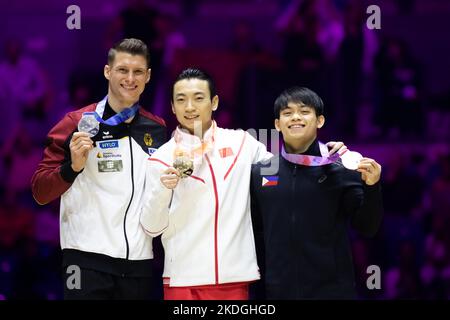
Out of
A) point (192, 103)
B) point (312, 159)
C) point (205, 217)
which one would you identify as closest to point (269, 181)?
point (312, 159)

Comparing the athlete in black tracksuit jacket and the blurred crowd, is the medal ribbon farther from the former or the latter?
the blurred crowd

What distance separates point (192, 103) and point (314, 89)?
225cm

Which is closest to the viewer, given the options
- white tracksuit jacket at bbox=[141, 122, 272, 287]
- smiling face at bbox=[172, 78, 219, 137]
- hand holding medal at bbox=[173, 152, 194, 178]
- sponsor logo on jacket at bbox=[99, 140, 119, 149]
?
hand holding medal at bbox=[173, 152, 194, 178]

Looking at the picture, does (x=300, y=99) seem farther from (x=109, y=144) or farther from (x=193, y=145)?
(x=109, y=144)

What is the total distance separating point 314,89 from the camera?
207 inches

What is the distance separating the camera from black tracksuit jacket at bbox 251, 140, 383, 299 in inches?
118

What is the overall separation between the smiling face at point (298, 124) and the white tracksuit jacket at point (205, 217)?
246 mm

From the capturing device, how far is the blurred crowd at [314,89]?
5309 millimetres

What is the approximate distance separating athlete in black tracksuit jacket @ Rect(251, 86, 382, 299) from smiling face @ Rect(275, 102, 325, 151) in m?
0.09

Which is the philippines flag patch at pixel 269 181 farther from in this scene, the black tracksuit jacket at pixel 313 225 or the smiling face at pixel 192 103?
the smiling face at pixel 192 103

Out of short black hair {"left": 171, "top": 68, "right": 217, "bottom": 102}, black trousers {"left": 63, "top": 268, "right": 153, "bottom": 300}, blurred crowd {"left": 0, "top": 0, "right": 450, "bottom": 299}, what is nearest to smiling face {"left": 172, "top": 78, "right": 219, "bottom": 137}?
short black hair {"left": 171, "top": 68, "right": 217, "bottom": 102}
